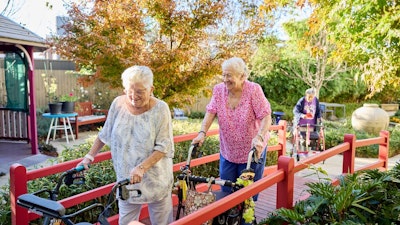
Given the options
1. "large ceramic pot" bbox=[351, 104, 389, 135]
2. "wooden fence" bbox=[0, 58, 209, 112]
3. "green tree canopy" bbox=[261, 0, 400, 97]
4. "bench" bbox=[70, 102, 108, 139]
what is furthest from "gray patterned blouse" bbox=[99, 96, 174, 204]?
"wooden fence" bbox=[0, 58, 209, 112]

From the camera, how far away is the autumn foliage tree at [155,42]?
6.23 m

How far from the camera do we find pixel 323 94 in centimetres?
1717

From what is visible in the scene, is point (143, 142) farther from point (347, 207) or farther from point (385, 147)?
point (385, 147)

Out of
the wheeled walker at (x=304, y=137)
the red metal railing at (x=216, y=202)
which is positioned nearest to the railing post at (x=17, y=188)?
the red metal railing at (x=216, y=202)

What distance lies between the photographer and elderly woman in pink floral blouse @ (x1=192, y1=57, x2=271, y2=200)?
2980mm

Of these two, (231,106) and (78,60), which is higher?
(78,60)

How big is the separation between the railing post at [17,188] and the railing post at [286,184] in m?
1.79

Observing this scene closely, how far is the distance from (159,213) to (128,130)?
64cm

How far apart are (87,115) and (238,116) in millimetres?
10308

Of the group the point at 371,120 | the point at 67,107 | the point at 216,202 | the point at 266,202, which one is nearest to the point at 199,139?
the point at 216,202

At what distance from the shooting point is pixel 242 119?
308cm

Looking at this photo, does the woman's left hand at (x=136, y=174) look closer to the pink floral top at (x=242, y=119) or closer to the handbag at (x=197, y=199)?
the handbag at (x=197, y=199)

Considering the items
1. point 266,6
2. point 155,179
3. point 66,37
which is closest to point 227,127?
point 155,179

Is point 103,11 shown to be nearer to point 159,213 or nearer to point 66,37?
point 66,37
